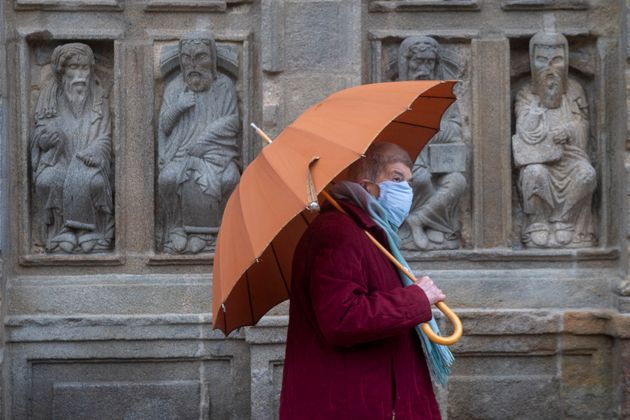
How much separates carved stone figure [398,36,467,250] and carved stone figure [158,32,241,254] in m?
1.16

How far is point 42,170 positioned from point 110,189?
0.44m

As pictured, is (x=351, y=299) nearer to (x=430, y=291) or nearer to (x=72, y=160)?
(x=430, y=291)

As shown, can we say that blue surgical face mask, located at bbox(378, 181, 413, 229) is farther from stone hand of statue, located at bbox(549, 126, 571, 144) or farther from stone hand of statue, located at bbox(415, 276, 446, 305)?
stone hand of statue, located at bbox(549, 126, 571, 144)

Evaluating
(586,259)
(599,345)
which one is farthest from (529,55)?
(599,345)

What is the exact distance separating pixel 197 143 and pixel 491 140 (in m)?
1.92

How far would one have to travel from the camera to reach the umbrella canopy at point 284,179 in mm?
3252

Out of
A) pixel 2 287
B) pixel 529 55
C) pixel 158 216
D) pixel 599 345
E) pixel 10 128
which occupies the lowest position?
pixel 599 345

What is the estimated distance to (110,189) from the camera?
21.6 ft

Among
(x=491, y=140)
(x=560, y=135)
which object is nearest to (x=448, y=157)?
(x=491, y=140)

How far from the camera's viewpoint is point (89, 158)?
21.2 ft

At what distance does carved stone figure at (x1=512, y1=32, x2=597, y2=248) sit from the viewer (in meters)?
6.51

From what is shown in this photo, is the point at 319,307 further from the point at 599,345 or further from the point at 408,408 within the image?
the point at 599,345

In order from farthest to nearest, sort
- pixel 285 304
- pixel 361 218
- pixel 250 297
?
1. pixel 285 304
2. pixel 250 297
3. pixel 361 218

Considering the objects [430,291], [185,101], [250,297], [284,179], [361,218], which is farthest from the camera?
[185,101]
